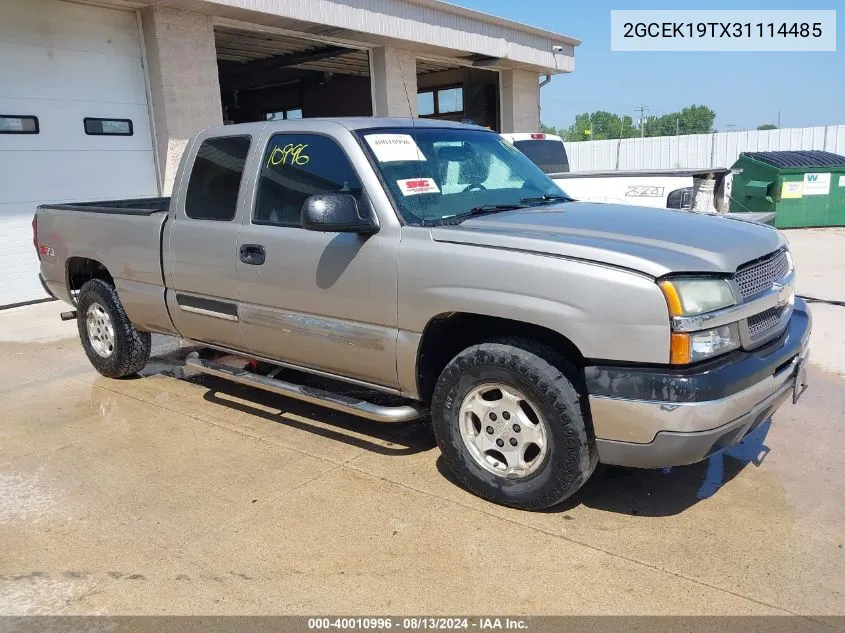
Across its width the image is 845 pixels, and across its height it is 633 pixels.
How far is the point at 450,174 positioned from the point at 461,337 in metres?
0.98

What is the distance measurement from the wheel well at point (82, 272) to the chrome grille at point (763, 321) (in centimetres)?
472

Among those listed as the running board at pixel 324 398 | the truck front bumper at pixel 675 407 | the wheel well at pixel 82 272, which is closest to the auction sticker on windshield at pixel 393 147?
the running board at pixel 324 398

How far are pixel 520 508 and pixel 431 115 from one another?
1840 centimetres

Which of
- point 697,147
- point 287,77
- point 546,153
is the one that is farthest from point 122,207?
point 697,147

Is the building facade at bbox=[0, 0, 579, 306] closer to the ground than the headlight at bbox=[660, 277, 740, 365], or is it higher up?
higher up

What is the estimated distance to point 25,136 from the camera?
9320mm

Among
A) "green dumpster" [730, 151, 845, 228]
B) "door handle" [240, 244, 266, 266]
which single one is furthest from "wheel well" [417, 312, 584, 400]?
"green dumpster" [730, 151, 845, 228]

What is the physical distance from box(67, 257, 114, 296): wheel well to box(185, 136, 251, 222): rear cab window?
148 centimetres

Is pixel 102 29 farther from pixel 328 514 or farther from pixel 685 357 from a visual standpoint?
pixel 685 357

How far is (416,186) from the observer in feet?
13.0

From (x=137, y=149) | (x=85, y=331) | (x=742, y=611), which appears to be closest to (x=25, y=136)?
(x=137, y=149)

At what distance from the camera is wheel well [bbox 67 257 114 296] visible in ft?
19.4

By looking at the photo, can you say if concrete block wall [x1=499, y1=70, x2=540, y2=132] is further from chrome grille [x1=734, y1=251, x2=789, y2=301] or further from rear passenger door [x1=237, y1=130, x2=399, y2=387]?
chrome grille [x1=734, y1=251, x2=789, y2=301]

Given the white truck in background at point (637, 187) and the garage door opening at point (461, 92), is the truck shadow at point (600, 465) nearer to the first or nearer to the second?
the white truck in background at point (637, 187)
